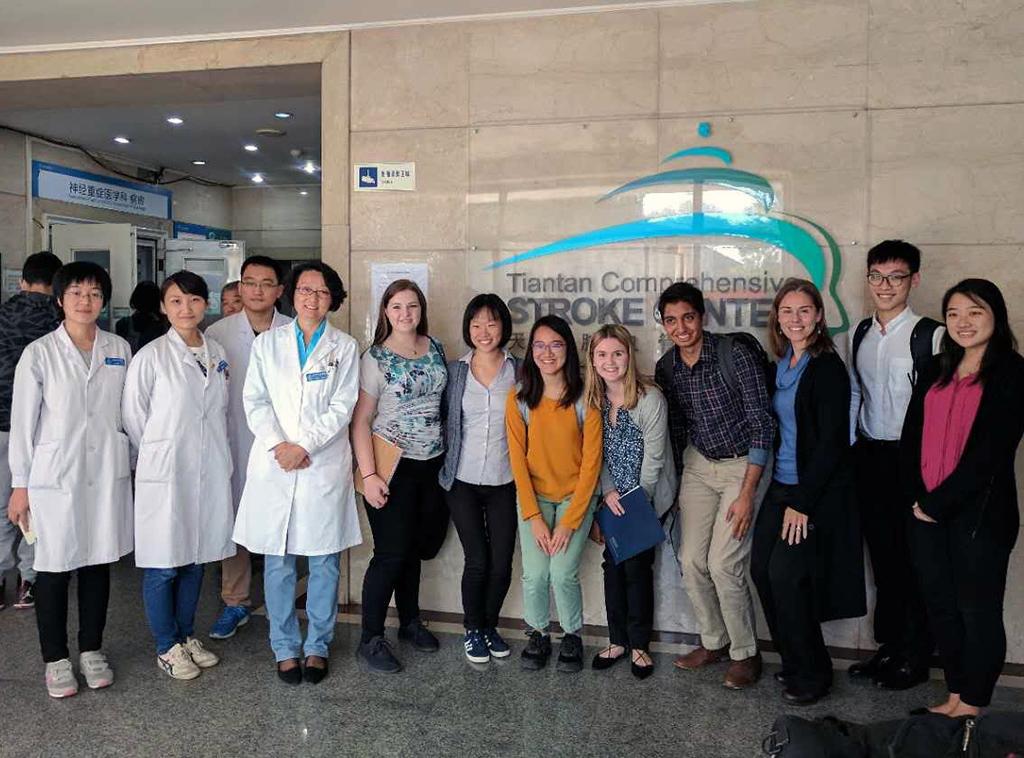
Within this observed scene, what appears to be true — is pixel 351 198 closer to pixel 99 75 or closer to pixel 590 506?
pixel 99 75

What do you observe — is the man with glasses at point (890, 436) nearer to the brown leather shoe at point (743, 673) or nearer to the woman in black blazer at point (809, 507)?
the woman in black blazer at point (809, 507)

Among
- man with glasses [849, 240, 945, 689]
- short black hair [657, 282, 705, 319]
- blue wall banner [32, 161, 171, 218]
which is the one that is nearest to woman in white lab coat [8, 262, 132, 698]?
short black hair [657, 282, 705, 319]

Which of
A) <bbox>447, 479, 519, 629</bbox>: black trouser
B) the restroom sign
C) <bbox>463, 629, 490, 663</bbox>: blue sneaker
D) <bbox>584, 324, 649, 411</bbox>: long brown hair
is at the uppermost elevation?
the restroom sign

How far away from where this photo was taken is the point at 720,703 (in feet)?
10.8

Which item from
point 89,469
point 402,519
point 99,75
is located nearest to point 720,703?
point 402,519

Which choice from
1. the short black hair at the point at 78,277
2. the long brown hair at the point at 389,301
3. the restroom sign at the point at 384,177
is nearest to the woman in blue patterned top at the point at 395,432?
the long brown hair at the point at 389,301

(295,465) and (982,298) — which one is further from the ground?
(982,298)

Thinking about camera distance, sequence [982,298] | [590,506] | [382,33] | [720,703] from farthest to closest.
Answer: [382,33] → [590,506] → [720,703] → [982,298]

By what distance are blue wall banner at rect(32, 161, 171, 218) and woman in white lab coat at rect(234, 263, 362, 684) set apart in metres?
5.82

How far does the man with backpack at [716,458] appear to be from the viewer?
11.0ft

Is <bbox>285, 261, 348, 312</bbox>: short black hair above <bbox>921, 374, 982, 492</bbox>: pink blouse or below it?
above

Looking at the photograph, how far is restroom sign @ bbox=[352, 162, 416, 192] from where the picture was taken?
13.8 feet

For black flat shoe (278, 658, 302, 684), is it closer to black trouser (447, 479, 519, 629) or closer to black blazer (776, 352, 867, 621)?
black trouser (447, 479, 519, 629)

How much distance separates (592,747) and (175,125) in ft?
21.3
